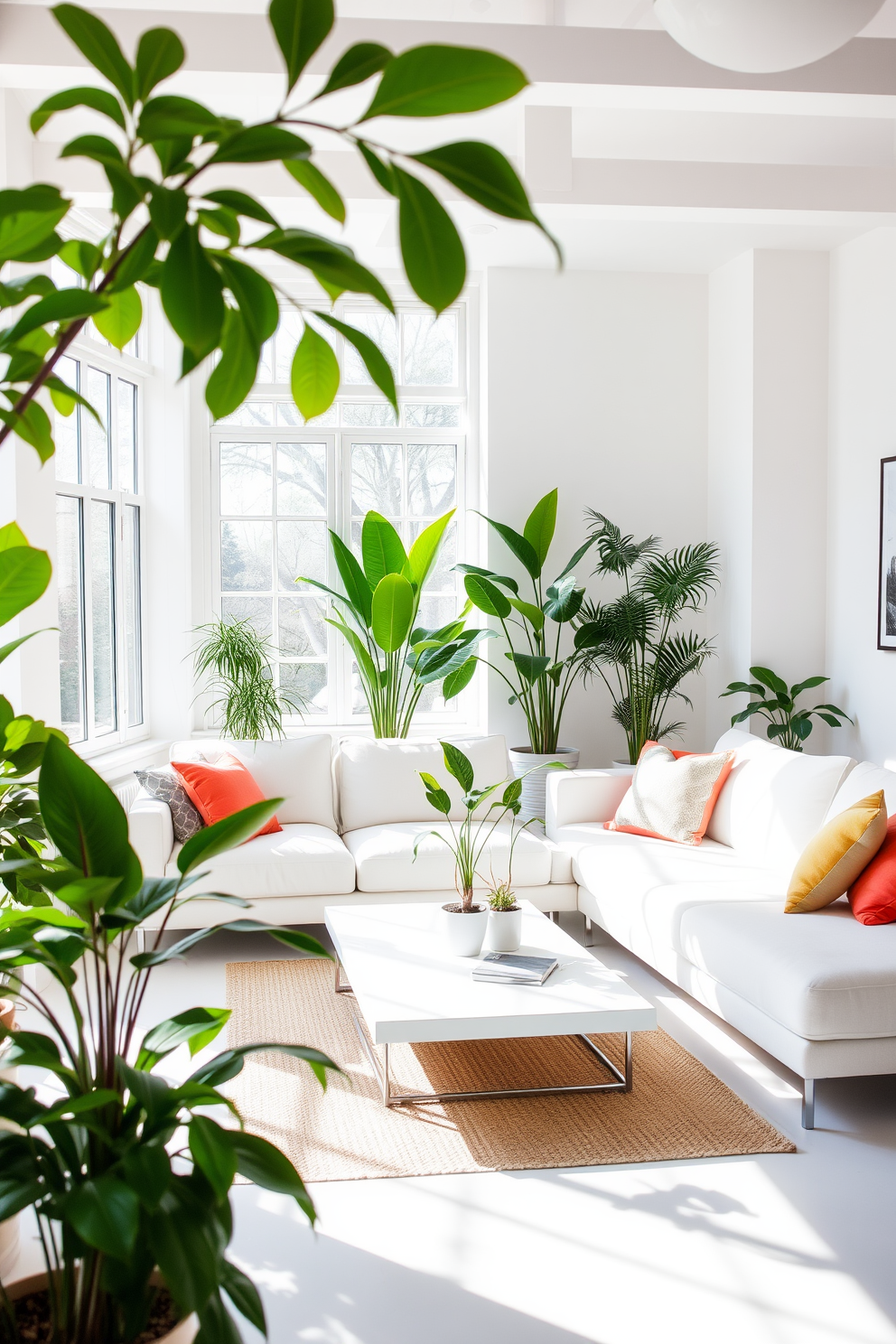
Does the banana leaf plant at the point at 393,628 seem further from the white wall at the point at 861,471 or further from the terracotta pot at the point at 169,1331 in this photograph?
the terracotta pot at the point at 169,1331

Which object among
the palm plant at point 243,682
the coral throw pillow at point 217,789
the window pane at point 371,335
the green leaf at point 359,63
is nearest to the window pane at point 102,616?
the palm plant at point 243,682

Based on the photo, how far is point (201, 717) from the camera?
6.10 m

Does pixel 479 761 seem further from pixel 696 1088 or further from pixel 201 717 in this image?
pixel 696 1088

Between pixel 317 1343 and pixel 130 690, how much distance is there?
4141 millimetres

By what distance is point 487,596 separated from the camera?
5.37 meters

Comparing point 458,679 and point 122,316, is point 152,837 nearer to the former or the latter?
point 458,679

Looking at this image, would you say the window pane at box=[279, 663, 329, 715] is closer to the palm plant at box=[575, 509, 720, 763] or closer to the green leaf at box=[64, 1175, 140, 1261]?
A: the palm plant at box=[575, 509, 720, 763]

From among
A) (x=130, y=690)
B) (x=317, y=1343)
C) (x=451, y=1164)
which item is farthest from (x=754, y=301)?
(x=317, y=1343)

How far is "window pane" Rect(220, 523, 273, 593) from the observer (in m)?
6.14

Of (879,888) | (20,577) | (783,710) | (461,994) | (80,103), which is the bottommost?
(461,994)

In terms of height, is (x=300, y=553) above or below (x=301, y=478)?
below

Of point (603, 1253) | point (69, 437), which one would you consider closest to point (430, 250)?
point (603, 1253)

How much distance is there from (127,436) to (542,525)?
218 centimetres

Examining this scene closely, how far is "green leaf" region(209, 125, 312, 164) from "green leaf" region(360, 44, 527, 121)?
0.20 ft
